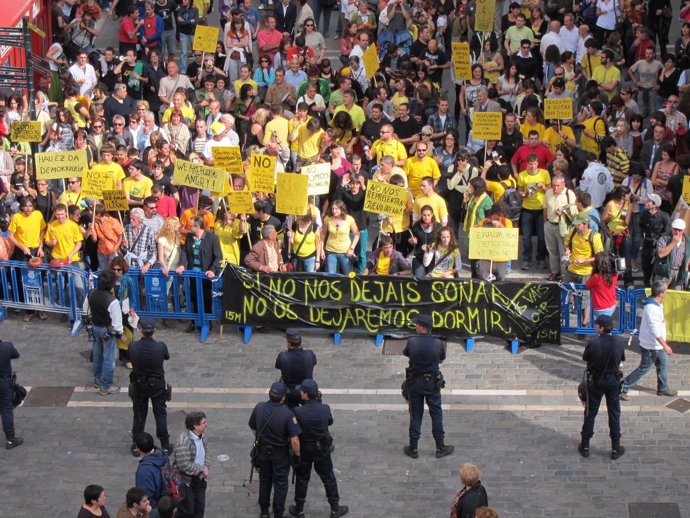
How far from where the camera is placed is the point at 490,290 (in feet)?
58.6

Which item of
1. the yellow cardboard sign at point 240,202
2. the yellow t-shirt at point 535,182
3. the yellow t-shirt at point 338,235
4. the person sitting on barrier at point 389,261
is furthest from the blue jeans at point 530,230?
the yellow cardboard sign at point 240,202

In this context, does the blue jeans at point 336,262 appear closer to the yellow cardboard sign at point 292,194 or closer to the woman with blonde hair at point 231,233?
the yellow cardboard sign at point 292,194

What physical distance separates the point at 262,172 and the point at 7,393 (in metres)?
5.38

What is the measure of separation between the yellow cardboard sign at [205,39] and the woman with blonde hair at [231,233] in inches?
252

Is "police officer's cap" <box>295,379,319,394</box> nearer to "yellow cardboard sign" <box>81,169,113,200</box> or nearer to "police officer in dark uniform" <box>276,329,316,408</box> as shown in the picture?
"police officer in dark uniform" <box>276,329,316,408</box>

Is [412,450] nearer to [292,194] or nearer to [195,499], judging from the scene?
[195,499]

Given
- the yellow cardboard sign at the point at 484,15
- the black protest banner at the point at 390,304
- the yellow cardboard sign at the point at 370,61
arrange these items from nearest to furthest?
the black protest banner at the point at 390,304 < the yellow cardboard sign at the point at 370,61 < the yellow cardboard sign at the point at 484,15

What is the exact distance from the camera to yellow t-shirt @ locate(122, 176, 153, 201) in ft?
66.7

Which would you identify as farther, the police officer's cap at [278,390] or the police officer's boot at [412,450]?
the police officer's boot at [412,450]

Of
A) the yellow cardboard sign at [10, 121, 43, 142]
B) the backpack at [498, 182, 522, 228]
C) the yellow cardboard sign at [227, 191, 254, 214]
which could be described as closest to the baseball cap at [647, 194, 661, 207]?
the backpack at [498, 182, 522, 228]

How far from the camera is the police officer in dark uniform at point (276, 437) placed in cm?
1360

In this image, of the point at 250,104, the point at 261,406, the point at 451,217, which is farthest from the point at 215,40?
the point at 261,406

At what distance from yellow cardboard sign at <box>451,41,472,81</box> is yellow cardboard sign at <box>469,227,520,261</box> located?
5955mm

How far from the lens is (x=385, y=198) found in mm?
19125
